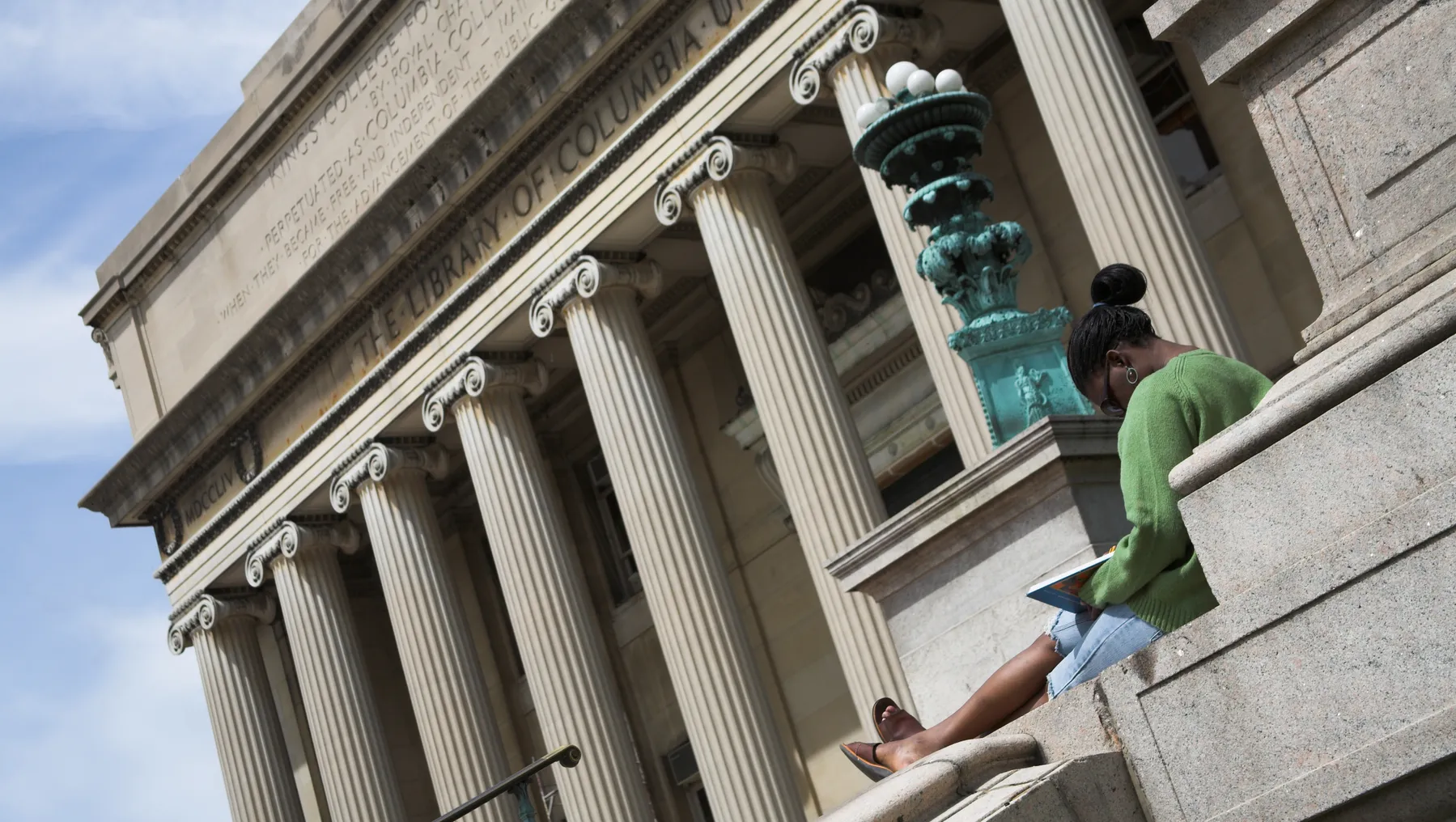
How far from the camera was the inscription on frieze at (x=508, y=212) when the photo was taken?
58.1ft

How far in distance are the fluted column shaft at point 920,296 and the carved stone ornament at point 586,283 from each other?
330cm

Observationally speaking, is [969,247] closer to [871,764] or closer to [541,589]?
[871,764]

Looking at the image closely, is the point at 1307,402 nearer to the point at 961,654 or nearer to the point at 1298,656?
the point at 1298,656

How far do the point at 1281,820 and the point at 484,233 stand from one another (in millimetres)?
16801

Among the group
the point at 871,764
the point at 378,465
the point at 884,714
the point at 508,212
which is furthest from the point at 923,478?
the point at 871,764

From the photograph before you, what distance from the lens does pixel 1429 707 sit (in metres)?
3.82

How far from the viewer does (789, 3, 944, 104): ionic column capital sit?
15.6m

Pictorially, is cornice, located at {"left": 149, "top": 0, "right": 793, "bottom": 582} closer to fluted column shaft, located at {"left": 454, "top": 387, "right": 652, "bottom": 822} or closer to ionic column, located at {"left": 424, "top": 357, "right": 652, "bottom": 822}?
ionic column, located at {"left": 424, "top": 357, "right": 652, "bottom": 822}


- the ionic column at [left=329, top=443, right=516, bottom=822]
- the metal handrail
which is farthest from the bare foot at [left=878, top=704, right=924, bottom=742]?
the ionic column at [left=329, top=443, right=516, bottom=822]

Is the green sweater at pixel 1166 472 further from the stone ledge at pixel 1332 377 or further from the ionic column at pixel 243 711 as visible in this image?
the ionic column at pixel 243 711

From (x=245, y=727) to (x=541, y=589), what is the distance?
7337 millimetres

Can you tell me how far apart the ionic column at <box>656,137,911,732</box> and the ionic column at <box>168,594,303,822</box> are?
33.8 feet

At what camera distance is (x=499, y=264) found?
19781 mm

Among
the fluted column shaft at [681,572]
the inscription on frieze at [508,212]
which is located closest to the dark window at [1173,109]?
the inscription on frieze at [508,212]
